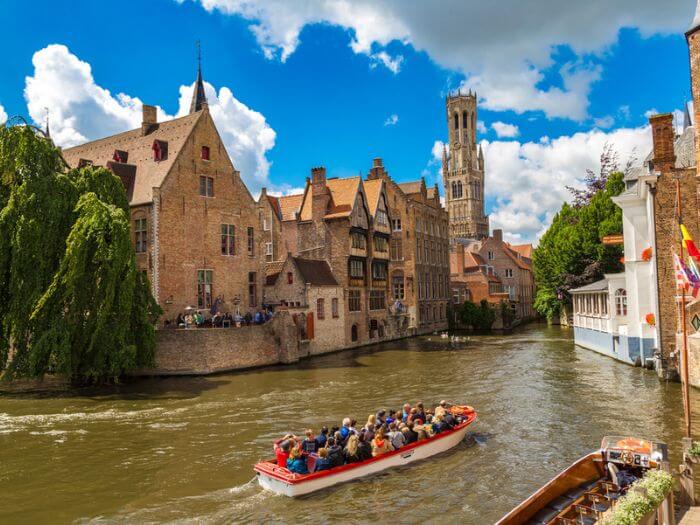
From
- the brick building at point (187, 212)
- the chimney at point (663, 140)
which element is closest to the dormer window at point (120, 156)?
the brick building at point (187, 212)

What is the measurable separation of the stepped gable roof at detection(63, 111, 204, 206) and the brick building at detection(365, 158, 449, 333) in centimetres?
1957

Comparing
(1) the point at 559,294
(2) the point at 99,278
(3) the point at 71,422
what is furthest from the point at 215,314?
(1) the point at 559,294

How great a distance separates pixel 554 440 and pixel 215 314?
22.9m

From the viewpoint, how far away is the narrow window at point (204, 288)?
35.6 metres

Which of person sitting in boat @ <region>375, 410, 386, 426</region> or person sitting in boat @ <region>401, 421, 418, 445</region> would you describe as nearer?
person sitting in boat @ <region>401, 421, 418, 445</region>

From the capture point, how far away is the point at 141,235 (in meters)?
34.1

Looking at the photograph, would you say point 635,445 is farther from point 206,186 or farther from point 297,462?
point 206,186

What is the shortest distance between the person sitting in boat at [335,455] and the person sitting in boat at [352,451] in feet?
0.55

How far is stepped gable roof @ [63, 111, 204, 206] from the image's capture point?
35000 mm

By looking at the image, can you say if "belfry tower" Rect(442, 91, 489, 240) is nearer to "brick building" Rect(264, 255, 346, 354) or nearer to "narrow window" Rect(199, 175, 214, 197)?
"brick building" Rect(264, 255, 346, 354)

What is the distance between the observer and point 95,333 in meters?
24.8

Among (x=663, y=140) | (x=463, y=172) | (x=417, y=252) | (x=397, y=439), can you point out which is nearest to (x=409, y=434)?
(x=397, y=439)

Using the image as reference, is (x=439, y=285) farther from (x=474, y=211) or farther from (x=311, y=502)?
(x=474, y=211)

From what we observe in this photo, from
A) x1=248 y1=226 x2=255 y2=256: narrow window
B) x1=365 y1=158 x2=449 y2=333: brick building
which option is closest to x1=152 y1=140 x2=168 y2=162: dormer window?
x1=248 y1=226 x2=255 y2=256: narrow window
